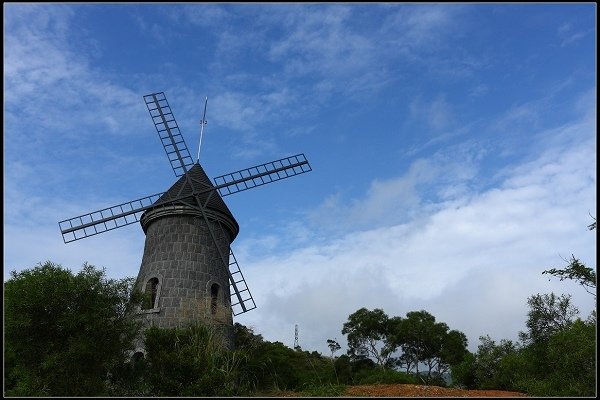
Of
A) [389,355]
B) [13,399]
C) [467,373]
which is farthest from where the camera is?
[389,355]

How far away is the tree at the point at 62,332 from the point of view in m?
14.2

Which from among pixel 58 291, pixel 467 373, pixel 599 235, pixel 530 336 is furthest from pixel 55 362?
pixel 467 373

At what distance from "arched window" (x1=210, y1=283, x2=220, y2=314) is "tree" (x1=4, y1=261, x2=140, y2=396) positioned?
619 cm

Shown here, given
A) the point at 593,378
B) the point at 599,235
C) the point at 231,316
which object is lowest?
the point at 593,378

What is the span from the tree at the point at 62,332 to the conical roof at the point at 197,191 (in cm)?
771

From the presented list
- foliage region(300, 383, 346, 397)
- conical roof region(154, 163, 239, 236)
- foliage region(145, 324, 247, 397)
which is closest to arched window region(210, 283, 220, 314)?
conical roof region(154, 163, 239, 236)

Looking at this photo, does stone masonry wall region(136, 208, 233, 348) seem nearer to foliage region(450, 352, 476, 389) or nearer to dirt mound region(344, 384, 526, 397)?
dirt mound region(344, 384, 526, 397)

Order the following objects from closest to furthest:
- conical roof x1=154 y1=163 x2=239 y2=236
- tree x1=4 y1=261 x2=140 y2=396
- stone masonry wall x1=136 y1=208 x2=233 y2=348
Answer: tree x1=4 y1=261 x2=140 y2=396
stone masonry wall x1=136 y1=208 x2=233 y2=348
conical roof x1=154 y1=163 x2=239 y2=236

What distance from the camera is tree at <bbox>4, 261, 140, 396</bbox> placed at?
14.2m

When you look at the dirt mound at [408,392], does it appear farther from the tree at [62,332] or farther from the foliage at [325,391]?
the tree at [62,332]

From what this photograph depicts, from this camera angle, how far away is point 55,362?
46.0ft

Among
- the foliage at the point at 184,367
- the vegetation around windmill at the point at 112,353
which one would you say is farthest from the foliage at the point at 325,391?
the foliage at the point at 184,367

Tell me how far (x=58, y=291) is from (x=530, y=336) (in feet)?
62.7

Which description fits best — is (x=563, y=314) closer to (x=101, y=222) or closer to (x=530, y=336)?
(x=530, y=336)
